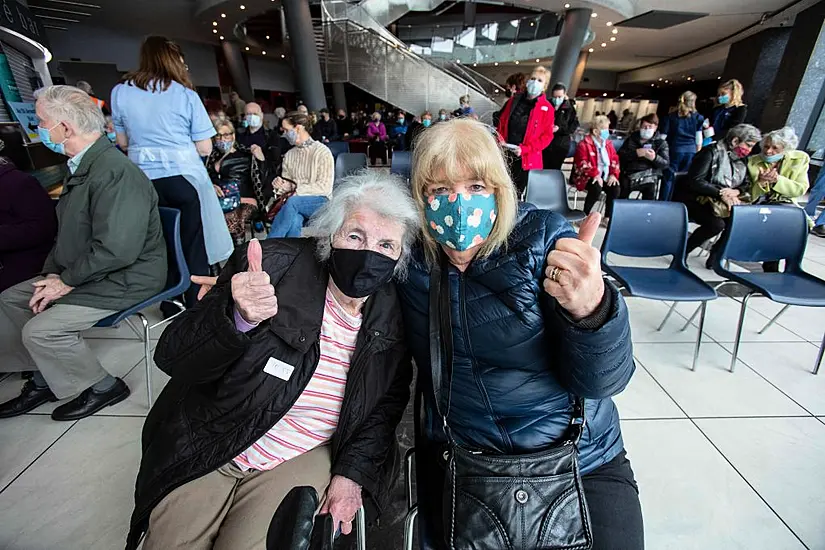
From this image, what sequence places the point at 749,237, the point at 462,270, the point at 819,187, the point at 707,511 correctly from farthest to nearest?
the point at 819,187 < the point at 749,237 < the point at 707,511 < the point at 462,270

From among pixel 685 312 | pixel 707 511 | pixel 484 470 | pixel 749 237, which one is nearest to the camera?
pixel 484 470

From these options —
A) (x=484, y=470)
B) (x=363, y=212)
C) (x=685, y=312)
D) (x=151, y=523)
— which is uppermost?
(x=363, y=212)

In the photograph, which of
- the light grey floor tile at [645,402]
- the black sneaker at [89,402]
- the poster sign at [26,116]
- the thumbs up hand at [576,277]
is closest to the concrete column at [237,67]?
the poster sign at [26,116]

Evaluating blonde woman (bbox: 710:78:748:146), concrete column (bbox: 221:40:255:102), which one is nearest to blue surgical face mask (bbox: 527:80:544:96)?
blonde woman (bbox: 710:78:748:146)

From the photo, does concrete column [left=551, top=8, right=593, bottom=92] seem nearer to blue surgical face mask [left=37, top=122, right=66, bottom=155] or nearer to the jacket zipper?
blue surgical face mask [left=37, top=122, right=66, bottom=155]

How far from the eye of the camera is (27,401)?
6.51 feet

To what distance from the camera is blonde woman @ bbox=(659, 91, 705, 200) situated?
5.06m

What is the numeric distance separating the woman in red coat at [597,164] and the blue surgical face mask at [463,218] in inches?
177

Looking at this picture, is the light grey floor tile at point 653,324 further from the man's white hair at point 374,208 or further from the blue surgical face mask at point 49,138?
the blue surgical face mask at point 49,138

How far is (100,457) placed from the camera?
175 centimetres

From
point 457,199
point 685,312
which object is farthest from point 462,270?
point 685,312

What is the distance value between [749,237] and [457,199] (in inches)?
103

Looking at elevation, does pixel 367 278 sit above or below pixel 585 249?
below

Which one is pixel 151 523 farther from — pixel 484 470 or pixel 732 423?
pixel 732 423
